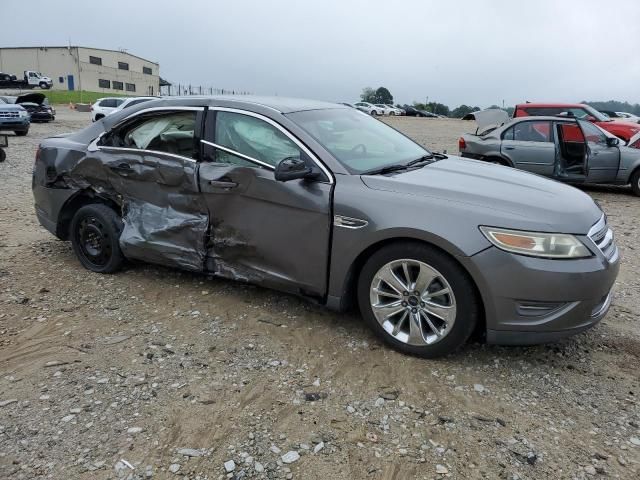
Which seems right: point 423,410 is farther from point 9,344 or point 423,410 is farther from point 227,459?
point 9,344

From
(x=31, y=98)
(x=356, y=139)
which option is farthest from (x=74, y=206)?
(x=31, y=98)

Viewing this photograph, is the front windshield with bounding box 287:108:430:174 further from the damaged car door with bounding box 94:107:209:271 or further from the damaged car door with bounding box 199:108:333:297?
the damaged car door with bounding box 94:107:209:271

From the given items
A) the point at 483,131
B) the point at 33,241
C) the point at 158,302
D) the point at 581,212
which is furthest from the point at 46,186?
the point at 483,131

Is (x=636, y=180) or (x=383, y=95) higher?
(x=383, y=95)

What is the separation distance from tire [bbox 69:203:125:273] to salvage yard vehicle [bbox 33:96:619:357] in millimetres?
14

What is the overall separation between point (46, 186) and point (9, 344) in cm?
185

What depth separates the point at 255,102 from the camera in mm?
4176

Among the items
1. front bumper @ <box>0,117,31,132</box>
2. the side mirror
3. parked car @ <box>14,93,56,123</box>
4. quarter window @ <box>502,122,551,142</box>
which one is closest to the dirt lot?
the side mirror

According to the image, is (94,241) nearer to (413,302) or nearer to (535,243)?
(413,302)

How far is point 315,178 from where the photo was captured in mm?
3635

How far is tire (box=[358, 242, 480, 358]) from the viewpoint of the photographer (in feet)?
10.6

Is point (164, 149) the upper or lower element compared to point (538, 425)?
upper

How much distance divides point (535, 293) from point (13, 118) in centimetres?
1916

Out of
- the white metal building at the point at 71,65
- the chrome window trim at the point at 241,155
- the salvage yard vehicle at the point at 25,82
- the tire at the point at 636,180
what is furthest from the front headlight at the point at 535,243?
the white metal building at the point at 71,65
